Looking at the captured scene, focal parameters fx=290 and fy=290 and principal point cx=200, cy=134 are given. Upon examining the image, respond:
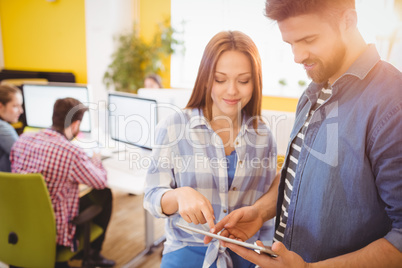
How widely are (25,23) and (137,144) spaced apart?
5619 millimetres

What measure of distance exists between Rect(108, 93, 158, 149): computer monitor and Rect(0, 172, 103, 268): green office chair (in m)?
0.75

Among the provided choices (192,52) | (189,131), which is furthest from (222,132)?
(192,52)

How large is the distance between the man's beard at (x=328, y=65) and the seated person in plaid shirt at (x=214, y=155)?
0.27m

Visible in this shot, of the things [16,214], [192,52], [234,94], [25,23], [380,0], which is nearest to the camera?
[234,94]

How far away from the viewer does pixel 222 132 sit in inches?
46.2

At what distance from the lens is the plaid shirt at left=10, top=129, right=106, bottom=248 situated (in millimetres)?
1603

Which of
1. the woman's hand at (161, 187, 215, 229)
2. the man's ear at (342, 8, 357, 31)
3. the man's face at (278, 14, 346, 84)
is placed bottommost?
the woman's hand at (161, 187, 215, 229)

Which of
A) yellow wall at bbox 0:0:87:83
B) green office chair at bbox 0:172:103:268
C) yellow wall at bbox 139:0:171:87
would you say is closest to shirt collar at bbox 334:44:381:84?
green office chair at bbox 0:172:103:268

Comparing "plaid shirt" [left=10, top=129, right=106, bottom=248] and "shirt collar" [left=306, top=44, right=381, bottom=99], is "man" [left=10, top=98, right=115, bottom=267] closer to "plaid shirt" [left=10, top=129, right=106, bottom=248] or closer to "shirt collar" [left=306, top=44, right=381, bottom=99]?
"plaid shirt" [left=10, top=129, right=106, bottom=248]

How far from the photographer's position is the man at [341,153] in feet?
2.27

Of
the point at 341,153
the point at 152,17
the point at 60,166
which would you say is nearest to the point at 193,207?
the point at 341,153

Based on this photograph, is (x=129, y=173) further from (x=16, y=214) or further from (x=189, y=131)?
(x=189, y=131)

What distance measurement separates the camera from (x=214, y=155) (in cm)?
110

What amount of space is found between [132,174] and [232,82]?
121 cm
